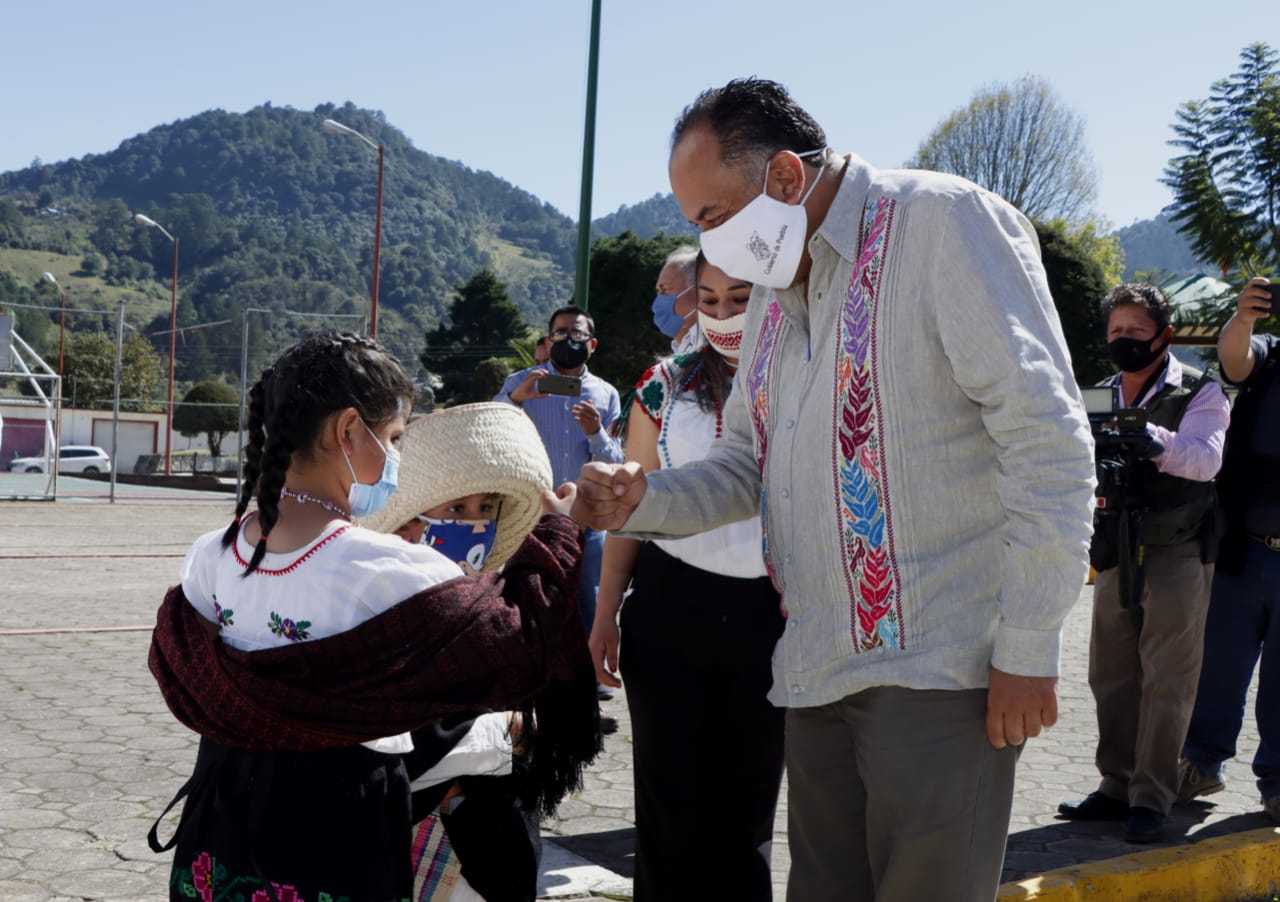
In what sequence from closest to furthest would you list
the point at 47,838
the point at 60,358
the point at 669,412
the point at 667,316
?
the point at 669,412, the point at 47,838, the point at 667,316, the point at 60,358

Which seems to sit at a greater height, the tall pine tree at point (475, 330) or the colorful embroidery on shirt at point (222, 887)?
the tall pine tree at point (475, 330)

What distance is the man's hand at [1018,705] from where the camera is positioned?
7.07 feet

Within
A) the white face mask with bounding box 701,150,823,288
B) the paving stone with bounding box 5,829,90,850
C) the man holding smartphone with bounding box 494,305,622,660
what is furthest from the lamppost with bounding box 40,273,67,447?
the white face mask with bounding box 701,150,823,288

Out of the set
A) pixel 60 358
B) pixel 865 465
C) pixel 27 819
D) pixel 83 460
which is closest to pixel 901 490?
pixel 865 465

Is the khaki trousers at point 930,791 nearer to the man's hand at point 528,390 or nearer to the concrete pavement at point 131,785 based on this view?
the concrete pavement at point 131,785

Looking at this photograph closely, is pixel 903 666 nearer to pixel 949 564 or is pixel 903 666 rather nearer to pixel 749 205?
pixel 949 564

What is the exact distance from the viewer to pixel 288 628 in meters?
2.39

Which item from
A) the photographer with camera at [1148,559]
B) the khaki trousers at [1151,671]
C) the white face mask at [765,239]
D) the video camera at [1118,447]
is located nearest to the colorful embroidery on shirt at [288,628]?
the white face mask at [765,239]

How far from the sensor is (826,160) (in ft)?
8.14

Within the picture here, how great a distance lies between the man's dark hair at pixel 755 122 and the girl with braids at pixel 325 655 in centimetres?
82

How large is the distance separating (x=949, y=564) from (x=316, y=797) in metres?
1.19

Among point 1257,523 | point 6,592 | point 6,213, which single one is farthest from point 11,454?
point 6,213

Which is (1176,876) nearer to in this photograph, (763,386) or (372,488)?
(763,386)

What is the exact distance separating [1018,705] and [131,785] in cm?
420
